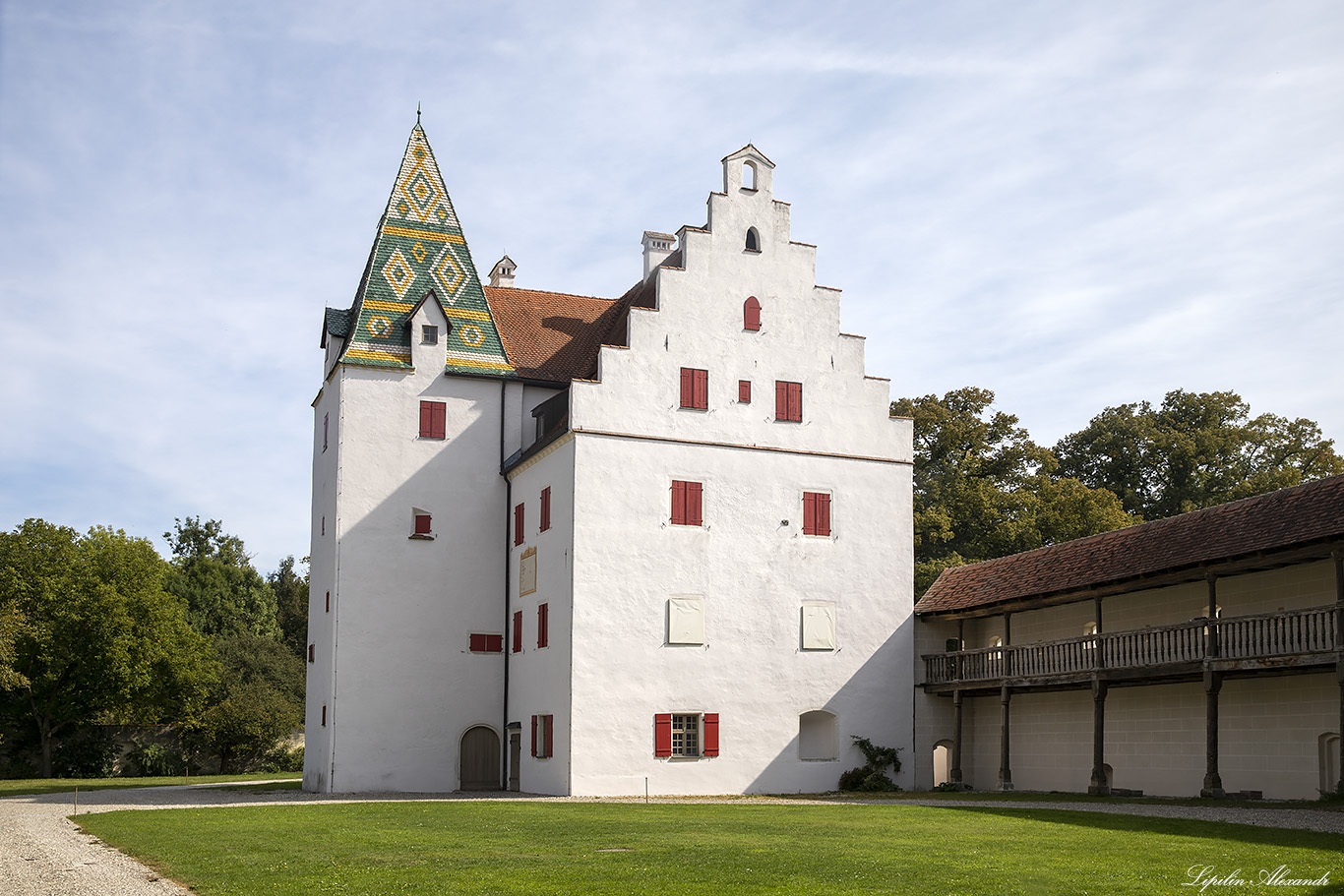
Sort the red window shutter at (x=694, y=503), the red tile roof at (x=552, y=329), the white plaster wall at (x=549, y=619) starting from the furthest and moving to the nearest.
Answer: the red tile roof at (x=552, y=329), the red window shutter at (x=694, y=503), the white plaster wall at (x=549, y=619)

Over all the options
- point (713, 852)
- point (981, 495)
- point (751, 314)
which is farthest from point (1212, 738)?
point (981, 495)

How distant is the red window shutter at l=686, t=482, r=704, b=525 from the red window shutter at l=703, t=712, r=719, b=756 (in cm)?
497

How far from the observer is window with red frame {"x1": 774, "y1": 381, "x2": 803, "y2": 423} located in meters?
36.2

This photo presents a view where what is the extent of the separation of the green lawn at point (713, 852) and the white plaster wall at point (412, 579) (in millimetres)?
11689

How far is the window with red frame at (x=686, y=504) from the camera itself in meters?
34.6

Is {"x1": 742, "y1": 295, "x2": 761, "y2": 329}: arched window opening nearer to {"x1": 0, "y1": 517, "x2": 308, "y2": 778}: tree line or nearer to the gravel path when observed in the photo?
the gravel path

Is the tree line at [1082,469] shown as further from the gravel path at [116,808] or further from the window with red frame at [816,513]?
the gravel path at [116,808]

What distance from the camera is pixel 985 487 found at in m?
57.0

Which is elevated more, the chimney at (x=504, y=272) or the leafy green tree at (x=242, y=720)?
the chimney at (x=504, y=272)

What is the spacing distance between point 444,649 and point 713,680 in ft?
26.0

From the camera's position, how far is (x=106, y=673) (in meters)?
52.3

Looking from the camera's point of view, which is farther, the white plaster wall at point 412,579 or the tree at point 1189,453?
the tree at point 1189,453

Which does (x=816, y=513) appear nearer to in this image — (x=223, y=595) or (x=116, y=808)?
(x=116, y=808)

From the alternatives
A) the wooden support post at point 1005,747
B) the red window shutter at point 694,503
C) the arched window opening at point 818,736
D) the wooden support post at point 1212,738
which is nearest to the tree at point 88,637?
the red window shutter at point 694,503
